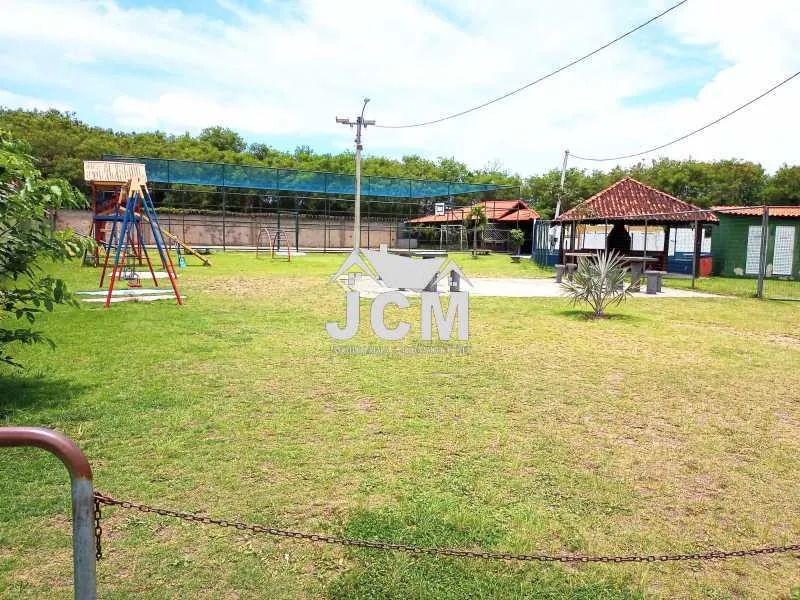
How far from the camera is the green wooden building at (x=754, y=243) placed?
2147 cm

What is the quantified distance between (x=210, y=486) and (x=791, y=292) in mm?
17629

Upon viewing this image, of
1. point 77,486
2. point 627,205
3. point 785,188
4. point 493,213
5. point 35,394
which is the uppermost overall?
point 785,188

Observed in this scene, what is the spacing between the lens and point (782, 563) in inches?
121

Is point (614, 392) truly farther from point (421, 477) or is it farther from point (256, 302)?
point (256, 302)

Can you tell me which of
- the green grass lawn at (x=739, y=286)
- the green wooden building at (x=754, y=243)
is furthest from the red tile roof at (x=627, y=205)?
the green grass lawn at (x=739, y=286)

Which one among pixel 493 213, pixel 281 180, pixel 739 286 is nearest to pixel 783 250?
pixel 739 286

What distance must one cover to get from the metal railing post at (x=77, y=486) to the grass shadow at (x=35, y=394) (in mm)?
3179

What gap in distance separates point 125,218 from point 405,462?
1022 centimetres

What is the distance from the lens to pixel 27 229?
4.72m

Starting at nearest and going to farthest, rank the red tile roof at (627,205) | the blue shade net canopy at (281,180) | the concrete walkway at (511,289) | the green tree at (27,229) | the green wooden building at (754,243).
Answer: the green tree at (27,229) → the concrete walkway at (511,289) → the green wooden building at (754,243) → the red tile roof at (627,205) → the blue shade net canopy at (281,180)

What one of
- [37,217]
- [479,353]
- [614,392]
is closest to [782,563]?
[614,392]

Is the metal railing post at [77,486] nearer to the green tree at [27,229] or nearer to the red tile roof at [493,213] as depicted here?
the green tree at [27,229]

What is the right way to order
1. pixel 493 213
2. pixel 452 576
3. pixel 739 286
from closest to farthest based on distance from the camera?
1. pixel 452 576
2. pixel 739 286
3. pixel 493 213

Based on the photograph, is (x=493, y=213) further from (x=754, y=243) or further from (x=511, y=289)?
(x=511, y=289)
